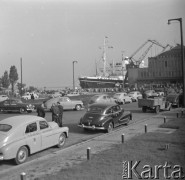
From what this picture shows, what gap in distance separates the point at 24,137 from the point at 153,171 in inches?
162

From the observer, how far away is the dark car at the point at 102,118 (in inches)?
505

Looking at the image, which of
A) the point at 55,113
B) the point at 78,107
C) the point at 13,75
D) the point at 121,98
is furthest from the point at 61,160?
the point at 13,75

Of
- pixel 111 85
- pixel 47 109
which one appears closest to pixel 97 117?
pixel 47 109

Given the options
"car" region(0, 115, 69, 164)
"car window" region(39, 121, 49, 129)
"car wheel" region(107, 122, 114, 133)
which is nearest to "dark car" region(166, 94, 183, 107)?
"car wheel" region(107, 122, 114, 133)

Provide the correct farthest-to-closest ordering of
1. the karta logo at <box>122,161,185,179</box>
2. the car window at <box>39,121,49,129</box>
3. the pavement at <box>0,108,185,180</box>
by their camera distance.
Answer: the car window at <box>39,121,49,129</box> → the pavement at <box>0,108,185,180</box> → the karta logo at <box>122,161,185,179</box>

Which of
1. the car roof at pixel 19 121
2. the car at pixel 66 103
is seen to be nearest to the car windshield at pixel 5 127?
the car roof at pixel 19 121

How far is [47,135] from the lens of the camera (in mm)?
9508

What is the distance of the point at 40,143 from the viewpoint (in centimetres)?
915

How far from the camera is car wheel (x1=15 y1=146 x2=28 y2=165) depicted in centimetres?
820

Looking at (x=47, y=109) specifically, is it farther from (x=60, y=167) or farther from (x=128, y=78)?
(x=128, y=78)

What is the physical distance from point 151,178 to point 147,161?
1.38 m

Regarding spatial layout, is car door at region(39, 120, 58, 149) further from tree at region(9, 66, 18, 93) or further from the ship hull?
the ship hull

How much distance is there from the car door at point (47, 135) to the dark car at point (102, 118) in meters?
3.15

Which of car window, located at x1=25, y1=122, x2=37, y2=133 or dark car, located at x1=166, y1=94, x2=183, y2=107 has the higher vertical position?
dark car, located at x1=166, y1=94, x2=183, y2=107
